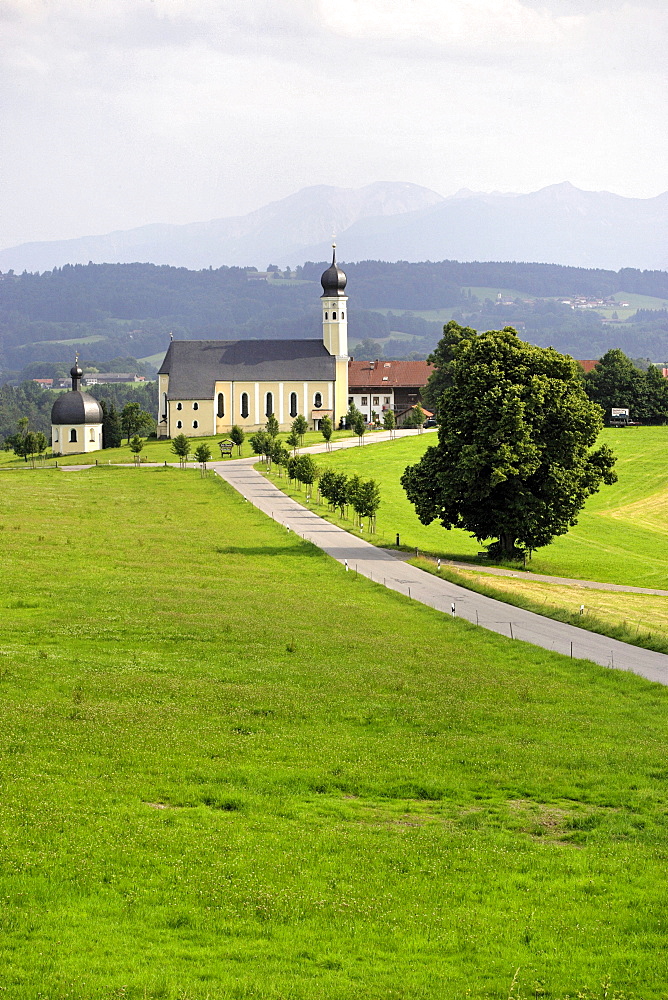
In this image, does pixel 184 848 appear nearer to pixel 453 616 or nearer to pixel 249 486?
pixel 453 616

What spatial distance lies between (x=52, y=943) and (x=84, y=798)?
185 inches

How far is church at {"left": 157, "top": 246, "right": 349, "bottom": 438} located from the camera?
123250 millimetres

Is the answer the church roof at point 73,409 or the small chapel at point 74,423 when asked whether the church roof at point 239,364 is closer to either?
the small chapel at point 74,423

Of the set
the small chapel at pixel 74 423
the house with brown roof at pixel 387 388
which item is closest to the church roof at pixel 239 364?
the small chapel at pixel 74 423

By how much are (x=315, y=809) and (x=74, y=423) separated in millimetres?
95709

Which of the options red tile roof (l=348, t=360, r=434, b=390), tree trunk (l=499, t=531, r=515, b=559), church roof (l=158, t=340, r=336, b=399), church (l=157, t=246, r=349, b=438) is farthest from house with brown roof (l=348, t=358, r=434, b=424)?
tree trunk (l=499, t=531, r=515, b=559)

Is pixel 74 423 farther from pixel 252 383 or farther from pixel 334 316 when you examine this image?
pixel 334 316

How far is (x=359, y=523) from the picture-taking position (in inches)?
2427

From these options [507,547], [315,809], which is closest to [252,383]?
[507,547]

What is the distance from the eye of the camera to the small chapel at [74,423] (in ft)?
355

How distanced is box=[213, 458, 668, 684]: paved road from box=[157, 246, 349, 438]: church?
186 feet

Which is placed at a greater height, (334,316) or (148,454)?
(334,316)

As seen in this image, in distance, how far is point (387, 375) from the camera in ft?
518

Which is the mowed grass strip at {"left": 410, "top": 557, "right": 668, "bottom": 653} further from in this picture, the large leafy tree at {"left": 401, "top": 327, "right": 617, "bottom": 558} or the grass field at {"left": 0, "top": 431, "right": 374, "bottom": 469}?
the grass field at {"left": 0, "top": 431, "right": 374, "bottom": 469}
